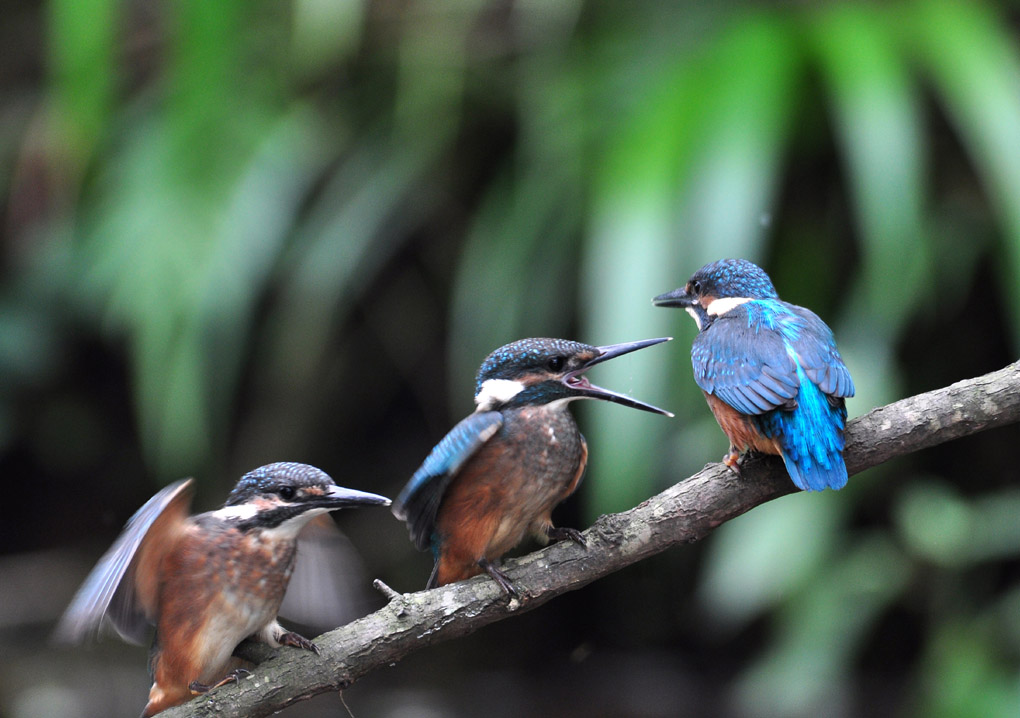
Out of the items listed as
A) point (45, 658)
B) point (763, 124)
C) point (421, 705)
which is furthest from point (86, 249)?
point (763, 124)

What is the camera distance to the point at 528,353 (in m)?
1.63

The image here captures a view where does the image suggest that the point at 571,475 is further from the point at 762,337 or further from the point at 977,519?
the point at 977,519

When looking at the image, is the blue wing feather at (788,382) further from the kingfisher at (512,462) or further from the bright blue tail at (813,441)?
the kingfisher at (512,462)

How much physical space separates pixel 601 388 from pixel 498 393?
191mm

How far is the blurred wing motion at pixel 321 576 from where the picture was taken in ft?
5.45

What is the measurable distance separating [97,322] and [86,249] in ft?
1.15

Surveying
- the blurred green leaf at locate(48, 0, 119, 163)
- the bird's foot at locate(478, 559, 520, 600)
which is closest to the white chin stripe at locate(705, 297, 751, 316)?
the bird's foot at locate(478, 559, 520, 600)

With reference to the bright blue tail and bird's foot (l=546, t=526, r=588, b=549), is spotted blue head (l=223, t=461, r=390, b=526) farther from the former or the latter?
the bright blue tail

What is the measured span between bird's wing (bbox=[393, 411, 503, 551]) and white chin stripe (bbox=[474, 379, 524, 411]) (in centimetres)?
4

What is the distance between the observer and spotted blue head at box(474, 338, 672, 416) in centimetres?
163

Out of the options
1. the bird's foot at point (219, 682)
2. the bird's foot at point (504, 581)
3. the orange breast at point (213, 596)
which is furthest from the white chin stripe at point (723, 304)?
the bird's foot at point (219, 682)

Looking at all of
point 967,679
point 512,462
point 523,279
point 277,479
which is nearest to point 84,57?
point 523,279

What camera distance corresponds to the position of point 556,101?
11.6ft

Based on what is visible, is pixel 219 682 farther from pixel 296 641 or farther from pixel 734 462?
pixel 734 462
